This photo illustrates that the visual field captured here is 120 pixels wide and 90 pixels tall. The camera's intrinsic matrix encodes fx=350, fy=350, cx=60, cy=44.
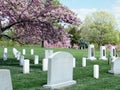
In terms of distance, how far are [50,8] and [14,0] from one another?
221cm

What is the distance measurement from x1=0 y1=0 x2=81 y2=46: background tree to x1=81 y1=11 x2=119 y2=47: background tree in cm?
6184

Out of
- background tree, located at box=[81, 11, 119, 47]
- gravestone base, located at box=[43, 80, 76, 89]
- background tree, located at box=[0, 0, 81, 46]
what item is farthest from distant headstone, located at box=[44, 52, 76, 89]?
background tree, located at box=[81, 11, 119, 47]


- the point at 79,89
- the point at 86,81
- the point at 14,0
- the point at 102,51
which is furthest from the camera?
the point at 102,51

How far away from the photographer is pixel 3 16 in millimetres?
19953

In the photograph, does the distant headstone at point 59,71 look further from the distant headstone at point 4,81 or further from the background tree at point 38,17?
the background tree at point 38,17

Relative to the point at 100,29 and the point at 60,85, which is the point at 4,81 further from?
the point at 100,29

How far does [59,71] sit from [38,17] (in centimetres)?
830

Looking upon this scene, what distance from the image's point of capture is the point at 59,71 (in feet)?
42.0

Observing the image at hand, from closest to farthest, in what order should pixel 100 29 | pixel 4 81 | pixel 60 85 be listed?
pixel 4 81 < pixel 60 85 < pixel 100 29

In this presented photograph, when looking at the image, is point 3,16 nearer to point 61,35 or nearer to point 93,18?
point 61,35

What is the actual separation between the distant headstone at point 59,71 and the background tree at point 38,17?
22.7 feet

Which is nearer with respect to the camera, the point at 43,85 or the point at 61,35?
the point at 43,85


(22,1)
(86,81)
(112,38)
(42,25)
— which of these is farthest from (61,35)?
(112,38)

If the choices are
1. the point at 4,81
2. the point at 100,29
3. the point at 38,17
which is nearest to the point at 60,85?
the point at 4,81
